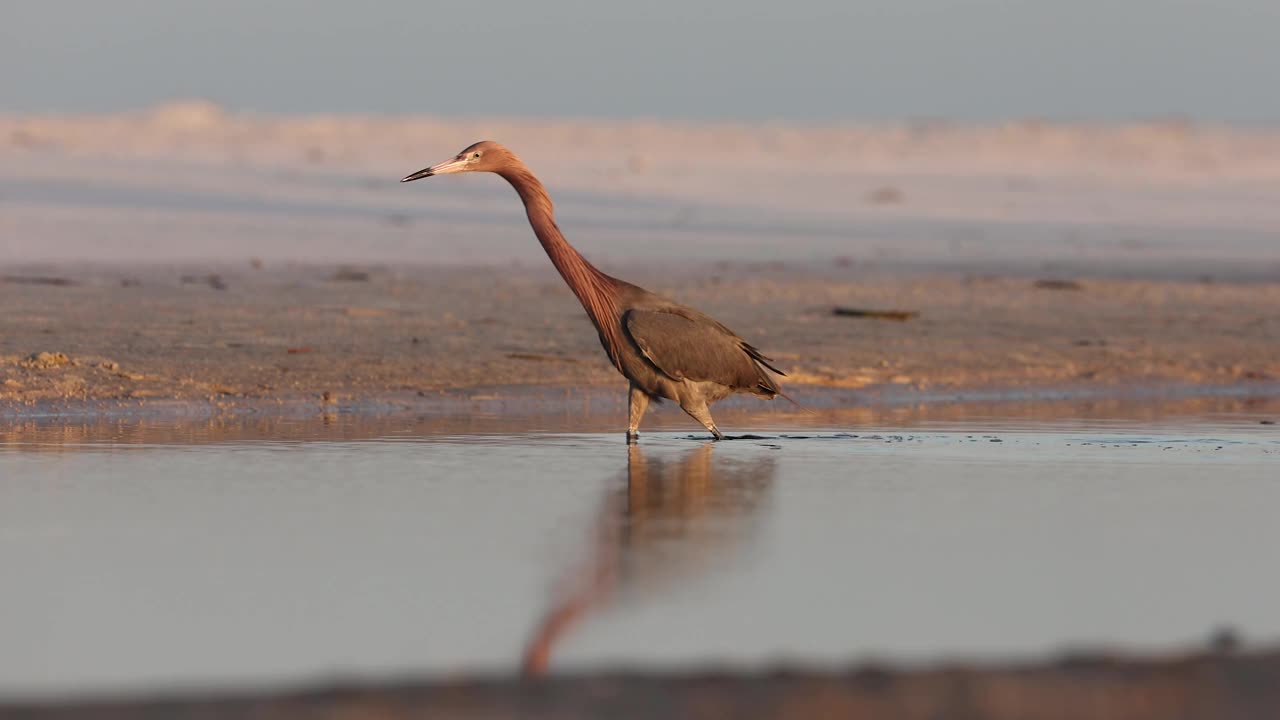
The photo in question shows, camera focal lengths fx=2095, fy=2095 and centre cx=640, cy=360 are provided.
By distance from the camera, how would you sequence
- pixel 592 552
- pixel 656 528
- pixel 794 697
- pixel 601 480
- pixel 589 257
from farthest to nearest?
pixel 589 257 → pixel 601 480 → pixel 656 528 → pixel 592 552 → pixel 794 697

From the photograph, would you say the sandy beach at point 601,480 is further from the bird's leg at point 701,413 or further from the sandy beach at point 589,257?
the bird's leg at point 701,413

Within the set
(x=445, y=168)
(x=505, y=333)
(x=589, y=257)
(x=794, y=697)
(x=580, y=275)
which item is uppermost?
(x=445, y=168)

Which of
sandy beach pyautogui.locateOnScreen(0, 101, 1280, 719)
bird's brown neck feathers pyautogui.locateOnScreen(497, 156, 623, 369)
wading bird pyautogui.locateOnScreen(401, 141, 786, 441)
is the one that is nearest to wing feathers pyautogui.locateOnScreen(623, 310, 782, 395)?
wading bird pyautogui.locateOnScreen(401, 141, 786, 441)

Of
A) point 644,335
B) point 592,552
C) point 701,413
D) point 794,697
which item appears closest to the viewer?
point 794,697

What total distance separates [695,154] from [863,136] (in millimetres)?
14367

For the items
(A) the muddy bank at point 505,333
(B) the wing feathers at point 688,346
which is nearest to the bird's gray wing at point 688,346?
(B) the wing feathers at point 688,346

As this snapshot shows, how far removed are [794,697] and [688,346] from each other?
5883mm

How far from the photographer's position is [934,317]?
17.4 m

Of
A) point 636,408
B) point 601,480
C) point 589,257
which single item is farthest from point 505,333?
point 589,257

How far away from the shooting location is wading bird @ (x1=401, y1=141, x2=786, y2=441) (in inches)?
401

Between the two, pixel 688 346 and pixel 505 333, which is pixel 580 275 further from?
pixel 505 333

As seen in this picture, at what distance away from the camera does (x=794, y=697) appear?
4379 millimetres

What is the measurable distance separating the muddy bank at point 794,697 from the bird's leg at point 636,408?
5618mm

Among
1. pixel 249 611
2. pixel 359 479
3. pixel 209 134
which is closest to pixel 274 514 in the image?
pixel 359 479
